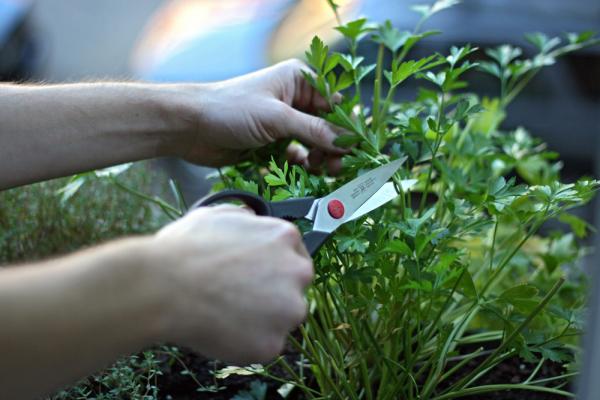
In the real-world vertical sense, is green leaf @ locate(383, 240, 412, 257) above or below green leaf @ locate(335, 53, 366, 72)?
below

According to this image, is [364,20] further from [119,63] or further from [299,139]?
[119,63]

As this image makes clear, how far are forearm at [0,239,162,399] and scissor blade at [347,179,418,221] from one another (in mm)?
441

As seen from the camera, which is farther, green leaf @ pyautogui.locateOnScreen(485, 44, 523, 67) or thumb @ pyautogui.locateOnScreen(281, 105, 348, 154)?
green leaf @ pyautogui.locateOnScreen(485, 44, 523, 67)

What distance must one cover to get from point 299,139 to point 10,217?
72 centimetres

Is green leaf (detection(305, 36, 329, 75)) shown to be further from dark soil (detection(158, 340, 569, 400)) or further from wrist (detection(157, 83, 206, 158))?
dark soil (detection(158, 340, 569, 400))

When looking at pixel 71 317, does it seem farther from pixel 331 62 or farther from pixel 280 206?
pixel 331 62

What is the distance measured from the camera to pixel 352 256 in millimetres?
1216

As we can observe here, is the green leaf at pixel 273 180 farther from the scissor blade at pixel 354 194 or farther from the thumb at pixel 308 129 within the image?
the thumb at pixel 308 129

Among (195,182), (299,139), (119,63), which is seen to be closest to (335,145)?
(299,139)

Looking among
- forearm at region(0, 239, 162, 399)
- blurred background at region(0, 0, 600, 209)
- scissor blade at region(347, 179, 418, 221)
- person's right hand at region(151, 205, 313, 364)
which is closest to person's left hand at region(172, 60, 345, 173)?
scissor blade at region(347, 179, 418, 221)

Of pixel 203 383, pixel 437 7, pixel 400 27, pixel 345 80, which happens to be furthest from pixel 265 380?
pixel 400 27

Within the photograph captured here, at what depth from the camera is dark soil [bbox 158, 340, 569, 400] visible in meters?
1.41

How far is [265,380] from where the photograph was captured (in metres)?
1.48

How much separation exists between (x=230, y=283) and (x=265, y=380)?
2.33 ft
